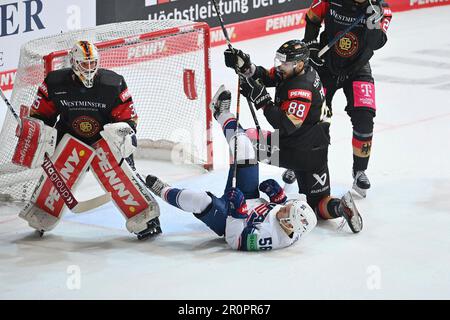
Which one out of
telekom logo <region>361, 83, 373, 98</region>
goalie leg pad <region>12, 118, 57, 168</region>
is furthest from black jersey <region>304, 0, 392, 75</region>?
goalie leg pad <region>12, 118, 57, 168</region>

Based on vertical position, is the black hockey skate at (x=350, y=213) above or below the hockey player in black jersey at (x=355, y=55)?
below

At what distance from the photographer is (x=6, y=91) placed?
9.48 metres

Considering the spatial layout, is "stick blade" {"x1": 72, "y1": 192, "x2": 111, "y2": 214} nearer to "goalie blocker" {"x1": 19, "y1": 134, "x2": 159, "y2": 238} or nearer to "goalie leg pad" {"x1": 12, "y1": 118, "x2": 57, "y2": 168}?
"goalie blocker" {"x1": 19, "y1": 134, "x2": 159, "y2": 238}

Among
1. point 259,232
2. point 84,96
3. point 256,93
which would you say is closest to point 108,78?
point 84,96

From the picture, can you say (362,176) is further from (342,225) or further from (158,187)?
(158,187)

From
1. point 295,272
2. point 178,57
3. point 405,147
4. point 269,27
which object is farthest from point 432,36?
point 295,272

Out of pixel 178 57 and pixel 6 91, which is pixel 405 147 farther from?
pixel 6 91

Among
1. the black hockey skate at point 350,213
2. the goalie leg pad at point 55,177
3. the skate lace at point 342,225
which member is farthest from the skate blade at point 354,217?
the goalie leg pad at point 55,177

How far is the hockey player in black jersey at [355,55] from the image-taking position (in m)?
7.09

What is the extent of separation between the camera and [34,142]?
239 inches

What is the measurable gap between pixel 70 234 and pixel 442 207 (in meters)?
2.41

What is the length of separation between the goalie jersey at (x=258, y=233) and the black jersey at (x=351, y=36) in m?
1.53

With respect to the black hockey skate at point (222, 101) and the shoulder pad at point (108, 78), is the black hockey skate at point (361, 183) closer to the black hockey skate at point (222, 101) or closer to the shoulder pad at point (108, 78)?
the black hockey skate at point (222, 101)

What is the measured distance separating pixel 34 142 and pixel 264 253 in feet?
4.78
